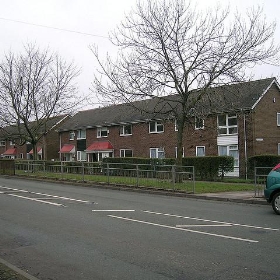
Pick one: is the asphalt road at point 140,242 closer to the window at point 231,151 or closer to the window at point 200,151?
the window at point 231,151

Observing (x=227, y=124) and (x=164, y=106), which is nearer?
(x=164, y=106)

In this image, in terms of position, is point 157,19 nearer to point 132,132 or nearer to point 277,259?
point 277,259

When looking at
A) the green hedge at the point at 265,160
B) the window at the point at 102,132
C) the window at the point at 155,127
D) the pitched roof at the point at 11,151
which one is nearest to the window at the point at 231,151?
the green hedge at the point at 265,160

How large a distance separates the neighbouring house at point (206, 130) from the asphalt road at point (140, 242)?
9854 mm

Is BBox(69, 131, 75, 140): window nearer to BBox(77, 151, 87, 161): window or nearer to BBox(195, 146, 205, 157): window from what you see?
BBox(77, 151, 87, 161): window

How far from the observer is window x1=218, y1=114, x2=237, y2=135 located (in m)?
28.7

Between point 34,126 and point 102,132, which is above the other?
point 34,126

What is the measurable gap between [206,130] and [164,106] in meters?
10.2

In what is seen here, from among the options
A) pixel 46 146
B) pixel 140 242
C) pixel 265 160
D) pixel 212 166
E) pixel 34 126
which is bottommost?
pixel 140 242

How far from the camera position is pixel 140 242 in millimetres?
7086

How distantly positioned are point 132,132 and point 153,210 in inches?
987

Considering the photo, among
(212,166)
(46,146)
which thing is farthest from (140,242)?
(46,146)

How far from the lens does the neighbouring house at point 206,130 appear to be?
22.8 m

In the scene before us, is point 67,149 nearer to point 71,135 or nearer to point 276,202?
point 71,135
